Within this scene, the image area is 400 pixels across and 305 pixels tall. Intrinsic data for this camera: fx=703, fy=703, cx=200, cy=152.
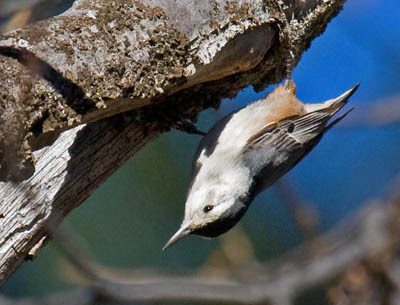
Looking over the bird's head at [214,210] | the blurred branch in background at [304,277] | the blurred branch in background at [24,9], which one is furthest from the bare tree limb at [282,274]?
the bird's head at [214,210]

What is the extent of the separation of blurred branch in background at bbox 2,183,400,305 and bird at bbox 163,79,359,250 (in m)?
0.82

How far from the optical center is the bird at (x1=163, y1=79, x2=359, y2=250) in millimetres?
2980

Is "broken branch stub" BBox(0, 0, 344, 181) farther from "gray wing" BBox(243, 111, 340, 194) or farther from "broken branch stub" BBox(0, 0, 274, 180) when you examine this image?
"gray wing" BBox(243, 111, 340, 194)

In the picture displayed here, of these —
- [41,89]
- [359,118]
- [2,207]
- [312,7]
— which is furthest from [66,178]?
[312,7]

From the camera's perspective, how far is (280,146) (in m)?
3.07

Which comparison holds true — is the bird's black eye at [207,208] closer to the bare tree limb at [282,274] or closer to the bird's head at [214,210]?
the bird's head at [214,210]

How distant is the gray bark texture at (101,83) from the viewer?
2.07 m

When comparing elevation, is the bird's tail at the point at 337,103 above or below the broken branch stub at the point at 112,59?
below

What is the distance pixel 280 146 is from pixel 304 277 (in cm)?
151

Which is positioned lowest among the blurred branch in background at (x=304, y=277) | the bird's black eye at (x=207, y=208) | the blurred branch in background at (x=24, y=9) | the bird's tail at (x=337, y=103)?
the bird's tail at (x=337, y=103)

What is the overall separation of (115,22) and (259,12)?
623 millimetres

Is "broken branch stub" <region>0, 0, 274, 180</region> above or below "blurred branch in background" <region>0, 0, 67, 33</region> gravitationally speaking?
below

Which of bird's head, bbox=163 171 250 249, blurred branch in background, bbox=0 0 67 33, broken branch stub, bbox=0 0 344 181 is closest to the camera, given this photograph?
blurred branch in background, bbox=0 0 67 33

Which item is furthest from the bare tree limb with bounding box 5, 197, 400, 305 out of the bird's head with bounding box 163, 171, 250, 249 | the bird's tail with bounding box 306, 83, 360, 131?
the bird's tail with bounding box 306, 83, 360, 131
